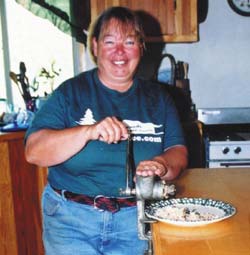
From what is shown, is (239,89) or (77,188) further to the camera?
(239,89)

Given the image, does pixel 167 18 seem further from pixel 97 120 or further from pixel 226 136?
pixel 97 120

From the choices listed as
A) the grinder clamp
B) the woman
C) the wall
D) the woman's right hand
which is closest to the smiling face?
the woman

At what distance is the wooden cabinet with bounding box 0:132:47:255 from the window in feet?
2.61

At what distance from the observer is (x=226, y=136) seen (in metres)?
2.99

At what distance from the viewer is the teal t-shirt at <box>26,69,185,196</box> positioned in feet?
4.80

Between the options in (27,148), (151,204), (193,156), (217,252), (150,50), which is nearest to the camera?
(217,252)

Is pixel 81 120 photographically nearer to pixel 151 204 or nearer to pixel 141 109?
pixel 141 109

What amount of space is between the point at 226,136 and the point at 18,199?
1.41 metres

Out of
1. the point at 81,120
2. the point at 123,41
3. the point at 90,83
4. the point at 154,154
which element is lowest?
the point at 154,154

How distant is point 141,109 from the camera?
5.05 ft

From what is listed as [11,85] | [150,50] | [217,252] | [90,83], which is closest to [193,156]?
[150,50]

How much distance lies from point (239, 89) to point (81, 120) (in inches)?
88.4

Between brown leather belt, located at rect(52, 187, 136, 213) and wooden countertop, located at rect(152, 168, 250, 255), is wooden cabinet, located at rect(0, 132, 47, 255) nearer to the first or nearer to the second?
brown leather belt, located at rect(52, 187, 136, 213)

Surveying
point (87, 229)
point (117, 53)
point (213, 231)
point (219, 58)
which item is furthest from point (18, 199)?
point (219, 58)
